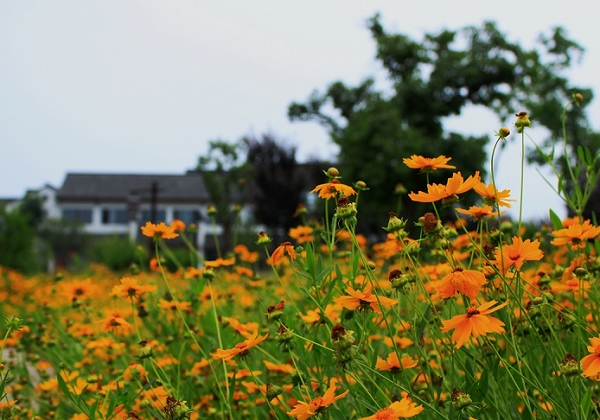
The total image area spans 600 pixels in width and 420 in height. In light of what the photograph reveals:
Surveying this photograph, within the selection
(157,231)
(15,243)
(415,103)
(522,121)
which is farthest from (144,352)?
(415,103)

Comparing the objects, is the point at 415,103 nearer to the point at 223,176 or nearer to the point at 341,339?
the point at 223,176

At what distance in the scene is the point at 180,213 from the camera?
31359mm

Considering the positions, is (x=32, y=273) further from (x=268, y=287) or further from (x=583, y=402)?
(x=583, y=402)

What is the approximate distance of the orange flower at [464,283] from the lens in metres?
0.86

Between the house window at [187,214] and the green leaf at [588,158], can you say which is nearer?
the green leaf at [588,158]

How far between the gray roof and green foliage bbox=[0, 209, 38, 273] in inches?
835

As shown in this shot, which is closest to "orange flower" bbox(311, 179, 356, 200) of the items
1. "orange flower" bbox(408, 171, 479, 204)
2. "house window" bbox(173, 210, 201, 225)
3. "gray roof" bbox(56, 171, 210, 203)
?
"orange flower" bbox(408, 171, 479, 204)

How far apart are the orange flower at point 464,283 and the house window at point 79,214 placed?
3334 cm

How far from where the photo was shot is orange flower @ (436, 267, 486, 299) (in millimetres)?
857

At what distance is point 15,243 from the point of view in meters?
9.27

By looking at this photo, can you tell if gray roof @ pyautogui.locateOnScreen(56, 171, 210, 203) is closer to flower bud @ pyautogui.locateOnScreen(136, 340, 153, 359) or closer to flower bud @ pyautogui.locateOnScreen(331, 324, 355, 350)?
flower bud @ pyautogui.locateOnScreen(136, 340, 153, 359)

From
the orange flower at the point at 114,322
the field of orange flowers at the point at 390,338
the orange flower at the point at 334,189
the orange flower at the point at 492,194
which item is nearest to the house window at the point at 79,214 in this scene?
the field of orange flowers at the point at 390,338

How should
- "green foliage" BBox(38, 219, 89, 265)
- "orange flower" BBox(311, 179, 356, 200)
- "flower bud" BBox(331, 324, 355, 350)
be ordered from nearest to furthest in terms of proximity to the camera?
1. "flower bud" BBox(331, 324, 355, 350)
2. "orange flower" BBox(311, 179, 356, 200)
3. "green foliage" BBox(38, 219, 89, 265)

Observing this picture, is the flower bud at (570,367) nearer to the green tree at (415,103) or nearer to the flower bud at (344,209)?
the flower bud at (344,209)
